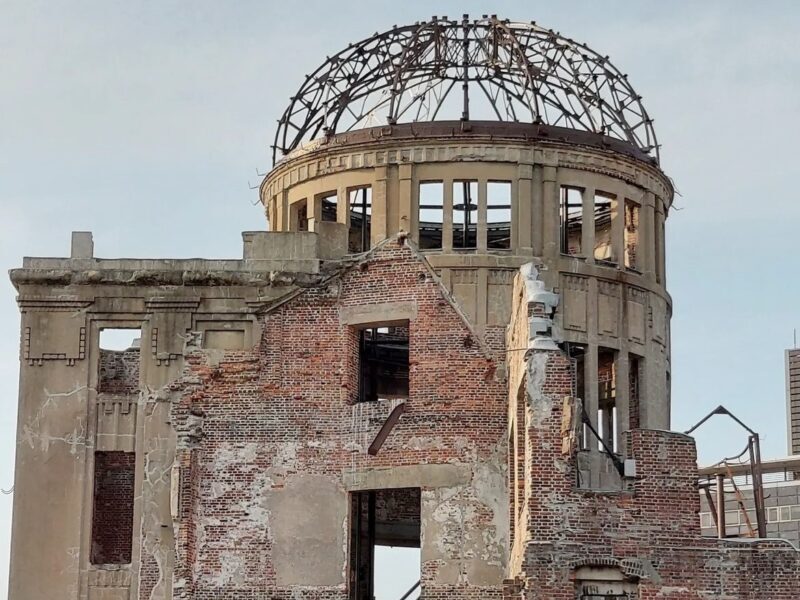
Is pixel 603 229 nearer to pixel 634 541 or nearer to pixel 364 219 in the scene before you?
pixel 364 219

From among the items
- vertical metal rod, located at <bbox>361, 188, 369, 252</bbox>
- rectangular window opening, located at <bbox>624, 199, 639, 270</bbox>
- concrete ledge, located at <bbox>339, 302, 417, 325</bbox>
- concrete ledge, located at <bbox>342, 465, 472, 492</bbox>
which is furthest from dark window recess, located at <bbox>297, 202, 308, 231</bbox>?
concrete ledge, located at <bbox>342, 465, 472, 492</bbox>

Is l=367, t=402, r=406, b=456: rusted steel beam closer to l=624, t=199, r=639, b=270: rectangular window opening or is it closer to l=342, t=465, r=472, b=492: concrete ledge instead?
l=342, t=465, r=472, b=492: concrete ledge

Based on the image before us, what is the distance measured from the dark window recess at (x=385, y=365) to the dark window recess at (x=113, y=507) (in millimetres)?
4777

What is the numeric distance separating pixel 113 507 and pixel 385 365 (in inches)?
233

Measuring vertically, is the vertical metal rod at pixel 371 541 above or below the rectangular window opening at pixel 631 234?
below

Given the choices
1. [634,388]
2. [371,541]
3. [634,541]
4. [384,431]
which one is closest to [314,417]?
[384,431]

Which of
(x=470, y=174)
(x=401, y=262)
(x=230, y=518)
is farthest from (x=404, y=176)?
(x=230, y=518)

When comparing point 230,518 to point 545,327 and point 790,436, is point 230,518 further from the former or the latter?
point 790,436

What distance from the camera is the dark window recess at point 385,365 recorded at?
36.6m

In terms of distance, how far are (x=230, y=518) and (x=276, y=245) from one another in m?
5.85

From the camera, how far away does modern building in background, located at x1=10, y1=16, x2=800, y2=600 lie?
84.6 ft

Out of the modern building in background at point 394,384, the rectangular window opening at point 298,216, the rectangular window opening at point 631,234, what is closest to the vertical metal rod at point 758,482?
the modern building in background at point 394,384

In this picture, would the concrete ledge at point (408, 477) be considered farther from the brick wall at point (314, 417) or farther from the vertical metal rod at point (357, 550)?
the vertical metal rod at point (357, 550)

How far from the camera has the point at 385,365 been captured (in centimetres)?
3700
